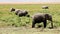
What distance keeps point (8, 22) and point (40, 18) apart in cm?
372

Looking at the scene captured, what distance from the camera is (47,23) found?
67.3ft

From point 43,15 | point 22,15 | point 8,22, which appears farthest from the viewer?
point 22,15

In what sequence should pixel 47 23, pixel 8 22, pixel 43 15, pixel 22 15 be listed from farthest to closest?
pixel 22 15, pixel 8 22, pixel 47 23, pixel 43 15

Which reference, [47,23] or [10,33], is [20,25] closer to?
[47,23]

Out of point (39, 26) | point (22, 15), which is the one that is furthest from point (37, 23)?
point (22, 15)

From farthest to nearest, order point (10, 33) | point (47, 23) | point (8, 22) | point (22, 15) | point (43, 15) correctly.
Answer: point (22, 15), point (8, 22), point (47, 23), point (43, 15), point (10, 33)

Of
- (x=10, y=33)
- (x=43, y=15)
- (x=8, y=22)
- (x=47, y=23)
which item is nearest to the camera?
(x=10, y=33)

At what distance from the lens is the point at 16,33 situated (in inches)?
Result: 629

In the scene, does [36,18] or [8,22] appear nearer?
[36,18]

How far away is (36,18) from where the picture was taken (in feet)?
63.6

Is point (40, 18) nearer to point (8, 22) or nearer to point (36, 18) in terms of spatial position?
point (36, 18)

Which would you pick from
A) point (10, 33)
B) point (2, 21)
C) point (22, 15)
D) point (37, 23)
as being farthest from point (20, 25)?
point (22, 15)

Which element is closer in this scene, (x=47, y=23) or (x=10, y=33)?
(x=10, y=33)

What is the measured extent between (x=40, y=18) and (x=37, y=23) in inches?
49.7
